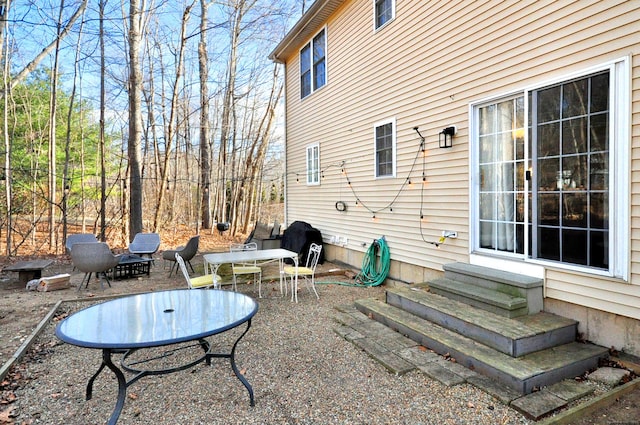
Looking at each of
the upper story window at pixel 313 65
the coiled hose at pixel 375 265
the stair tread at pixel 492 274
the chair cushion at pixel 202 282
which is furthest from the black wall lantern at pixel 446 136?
the upper story window at pixel 313 65

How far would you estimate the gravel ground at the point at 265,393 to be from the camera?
246 centimetres

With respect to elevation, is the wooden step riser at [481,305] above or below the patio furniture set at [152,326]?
below

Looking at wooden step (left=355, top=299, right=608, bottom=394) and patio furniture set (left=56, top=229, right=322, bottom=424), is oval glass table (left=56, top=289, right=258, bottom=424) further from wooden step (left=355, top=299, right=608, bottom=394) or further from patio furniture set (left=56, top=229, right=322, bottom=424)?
wooden step (left=355, top=299, right=608, bottom=394)

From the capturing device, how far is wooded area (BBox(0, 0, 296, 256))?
9680 millimetres

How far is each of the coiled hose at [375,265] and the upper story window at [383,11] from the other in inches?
151

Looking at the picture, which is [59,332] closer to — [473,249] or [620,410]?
[620,410]

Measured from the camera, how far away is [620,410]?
2.44 m

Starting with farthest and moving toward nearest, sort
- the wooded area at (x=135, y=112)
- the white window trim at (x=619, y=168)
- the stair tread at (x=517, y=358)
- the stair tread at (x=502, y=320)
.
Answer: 1. the wooded area at (x=135, y=112)
2. the stair tread at (x=502, y=320)
3. the white window trim at (x=619, y=168)
4. the stair tread at (x=517, y=358)

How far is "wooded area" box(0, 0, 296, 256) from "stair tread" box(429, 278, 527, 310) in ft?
26.5

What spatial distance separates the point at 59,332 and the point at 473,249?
4227 millimetres

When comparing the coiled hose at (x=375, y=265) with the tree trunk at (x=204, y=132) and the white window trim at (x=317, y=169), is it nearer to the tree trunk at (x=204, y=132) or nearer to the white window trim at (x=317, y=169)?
the white window trim at (x=317, y=169)

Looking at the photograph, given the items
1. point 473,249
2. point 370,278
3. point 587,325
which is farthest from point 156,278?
point 587,325

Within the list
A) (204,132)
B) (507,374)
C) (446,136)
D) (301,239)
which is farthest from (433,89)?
(204,132)

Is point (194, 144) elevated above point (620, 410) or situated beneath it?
elevated above
